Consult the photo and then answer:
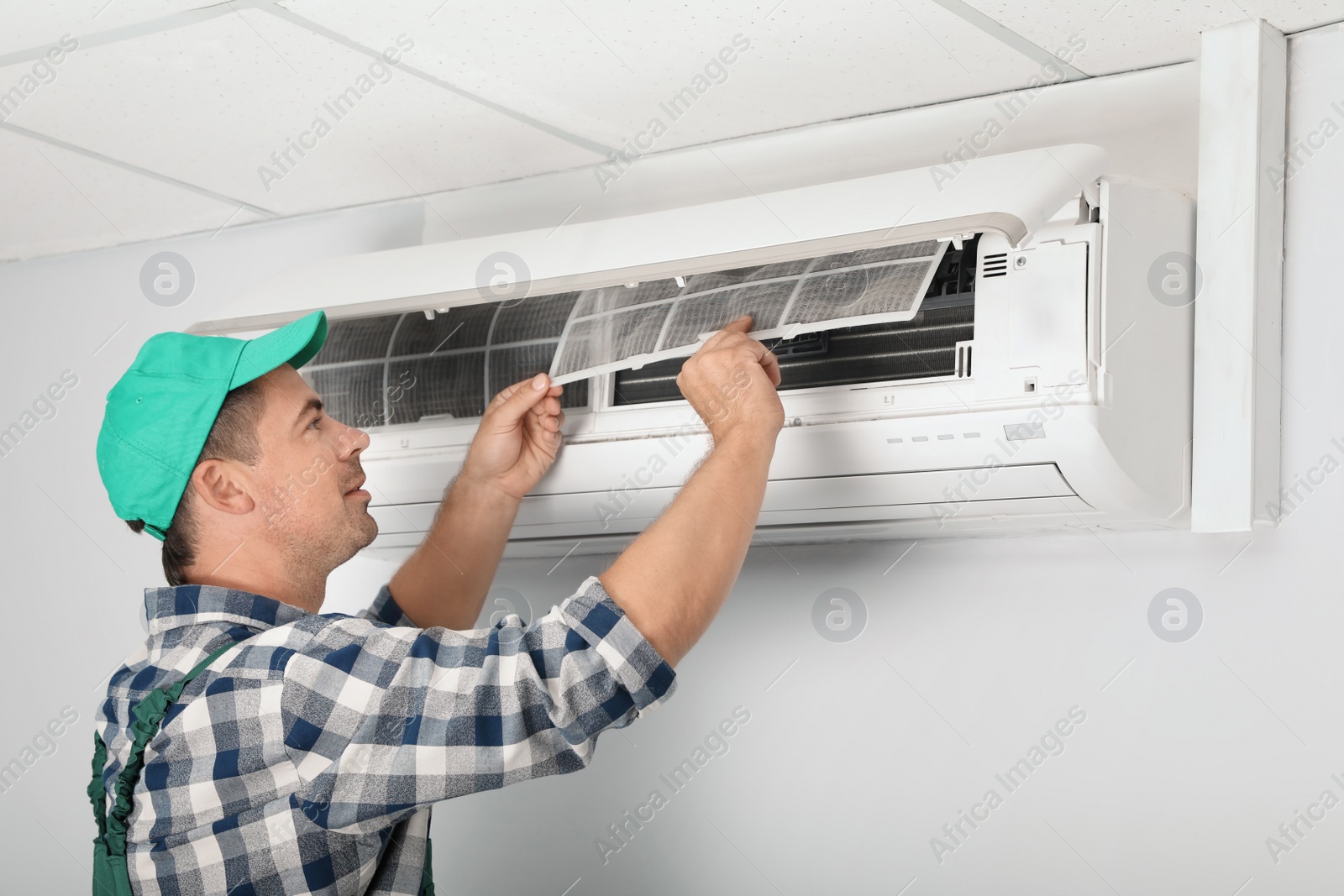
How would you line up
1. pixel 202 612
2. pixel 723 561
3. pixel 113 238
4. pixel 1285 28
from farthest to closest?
pixel 113 238, pixel 1285 28, pixel 202 612, pixel 723 561

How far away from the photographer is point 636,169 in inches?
74.4

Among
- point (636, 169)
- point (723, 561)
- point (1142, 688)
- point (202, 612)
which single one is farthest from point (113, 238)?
point (1142, 688)

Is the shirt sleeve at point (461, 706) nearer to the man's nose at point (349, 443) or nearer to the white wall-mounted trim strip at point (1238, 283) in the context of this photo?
the man's nose at point (349, 443)

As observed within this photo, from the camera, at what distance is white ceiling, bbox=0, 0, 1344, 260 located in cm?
141

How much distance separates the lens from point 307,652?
1.12 m

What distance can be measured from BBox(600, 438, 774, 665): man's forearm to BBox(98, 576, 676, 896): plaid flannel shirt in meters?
0.02

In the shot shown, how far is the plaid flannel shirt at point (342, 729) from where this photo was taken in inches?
41.4

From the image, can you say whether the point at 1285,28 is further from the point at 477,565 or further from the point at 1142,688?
the point at 477,565

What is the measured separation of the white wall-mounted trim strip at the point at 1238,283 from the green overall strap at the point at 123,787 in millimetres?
1129

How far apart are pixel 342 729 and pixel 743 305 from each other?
2.20 feet

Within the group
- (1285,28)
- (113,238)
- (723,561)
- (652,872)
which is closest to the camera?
(723,561)

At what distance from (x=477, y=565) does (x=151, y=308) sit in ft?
3.66

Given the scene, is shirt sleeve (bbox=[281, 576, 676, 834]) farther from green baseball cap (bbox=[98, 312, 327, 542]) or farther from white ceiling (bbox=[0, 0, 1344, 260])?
white ceiling (bbox=[0, 0, 1344, 260])

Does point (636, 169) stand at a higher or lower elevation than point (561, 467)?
higher
